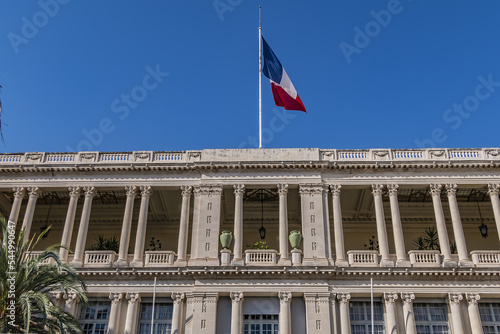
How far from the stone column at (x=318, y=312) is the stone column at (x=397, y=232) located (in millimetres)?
5006

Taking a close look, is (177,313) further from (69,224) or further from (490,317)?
(490,317)

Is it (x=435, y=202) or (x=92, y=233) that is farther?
(x=92, y=233)

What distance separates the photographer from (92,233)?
1578 inches

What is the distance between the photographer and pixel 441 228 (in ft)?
109

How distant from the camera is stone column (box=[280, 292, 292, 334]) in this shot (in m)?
30.0

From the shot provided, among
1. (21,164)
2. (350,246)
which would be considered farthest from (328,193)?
(21,164)

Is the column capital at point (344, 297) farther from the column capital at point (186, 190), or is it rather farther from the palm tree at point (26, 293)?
the palm tree at point (26, 293)

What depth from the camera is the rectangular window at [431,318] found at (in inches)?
1219

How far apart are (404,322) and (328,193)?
9.28 m

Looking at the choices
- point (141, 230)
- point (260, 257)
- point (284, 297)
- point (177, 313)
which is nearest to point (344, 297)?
point (284, 297)

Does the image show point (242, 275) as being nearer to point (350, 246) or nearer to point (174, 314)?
point (174, 314)

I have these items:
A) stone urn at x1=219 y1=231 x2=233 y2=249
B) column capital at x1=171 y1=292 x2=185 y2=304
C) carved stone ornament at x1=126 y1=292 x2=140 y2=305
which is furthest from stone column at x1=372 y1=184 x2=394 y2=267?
carved stone ornament at x1=126 y1=292 x2=140 y2=305

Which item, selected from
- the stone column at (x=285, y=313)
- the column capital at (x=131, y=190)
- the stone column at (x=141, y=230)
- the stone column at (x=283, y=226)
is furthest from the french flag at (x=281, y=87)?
the stone column at (x=285, y=313)

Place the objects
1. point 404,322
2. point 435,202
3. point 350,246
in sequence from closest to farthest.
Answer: point 404,322
point 435,202
point 350,246
